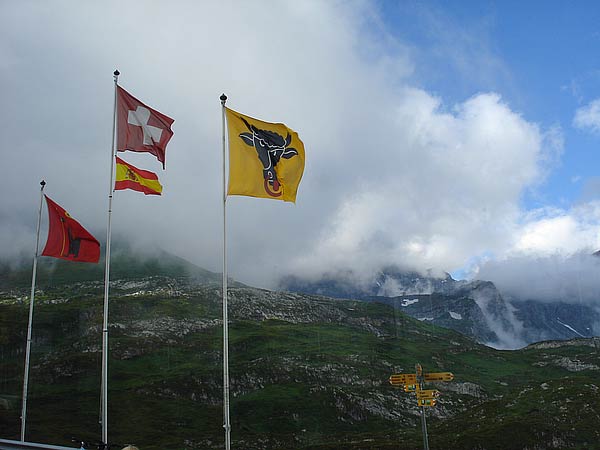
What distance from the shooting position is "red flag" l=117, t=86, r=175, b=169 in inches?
1559

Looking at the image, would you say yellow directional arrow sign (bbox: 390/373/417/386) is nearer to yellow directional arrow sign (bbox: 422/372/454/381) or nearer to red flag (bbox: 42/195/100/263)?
yellow directional arrow sign (bbox: 422/372/454/381)

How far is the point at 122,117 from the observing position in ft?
130

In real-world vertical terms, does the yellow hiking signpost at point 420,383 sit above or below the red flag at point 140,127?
below

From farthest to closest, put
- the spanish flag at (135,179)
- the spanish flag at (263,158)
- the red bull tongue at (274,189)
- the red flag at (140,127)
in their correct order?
the spanish flag at (135,179)
the red flag at (140,127)
the red bull tongue at (274,189)
the spanish flag at (263,158)

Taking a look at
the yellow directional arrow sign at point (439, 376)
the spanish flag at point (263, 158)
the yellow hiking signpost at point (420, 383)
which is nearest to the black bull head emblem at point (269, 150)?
the spanish flag at point (263, 158)

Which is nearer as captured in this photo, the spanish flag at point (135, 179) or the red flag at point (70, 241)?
the spanish flag at point (135, 179)

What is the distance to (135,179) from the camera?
139 ft

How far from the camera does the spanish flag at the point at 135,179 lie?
41.5 m

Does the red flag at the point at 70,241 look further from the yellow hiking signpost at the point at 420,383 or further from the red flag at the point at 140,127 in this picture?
the yellow hiking signpost at the point at 420,383

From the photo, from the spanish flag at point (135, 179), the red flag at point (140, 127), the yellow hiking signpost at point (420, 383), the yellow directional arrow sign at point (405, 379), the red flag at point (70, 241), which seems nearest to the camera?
the red flag at point (140, 127)

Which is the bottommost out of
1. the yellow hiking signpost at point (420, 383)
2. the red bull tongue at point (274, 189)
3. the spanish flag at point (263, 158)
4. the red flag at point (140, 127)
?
the yellow hiking signpost at point (420, 383)

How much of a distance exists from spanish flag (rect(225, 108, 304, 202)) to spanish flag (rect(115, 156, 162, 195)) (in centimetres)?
A: 1095

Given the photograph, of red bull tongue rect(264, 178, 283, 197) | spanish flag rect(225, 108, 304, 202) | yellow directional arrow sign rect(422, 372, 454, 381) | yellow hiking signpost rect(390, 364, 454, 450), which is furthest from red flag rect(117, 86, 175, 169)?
yellow hiking signpost rect(390, 364, 454, 450)

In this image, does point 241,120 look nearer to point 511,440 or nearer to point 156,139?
point 156,139
